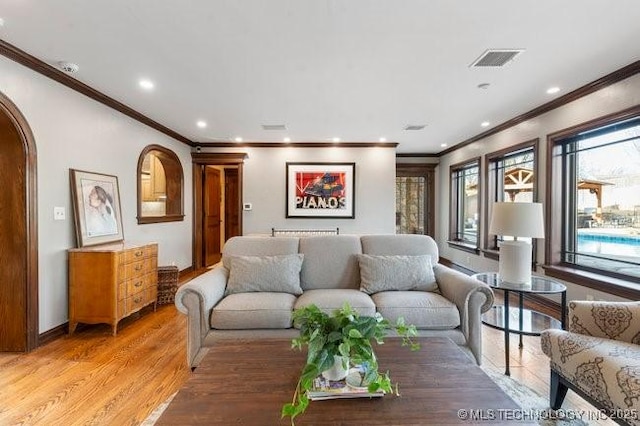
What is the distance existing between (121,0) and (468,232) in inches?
251

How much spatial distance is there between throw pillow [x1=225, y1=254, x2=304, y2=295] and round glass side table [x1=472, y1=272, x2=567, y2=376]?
1578 mm

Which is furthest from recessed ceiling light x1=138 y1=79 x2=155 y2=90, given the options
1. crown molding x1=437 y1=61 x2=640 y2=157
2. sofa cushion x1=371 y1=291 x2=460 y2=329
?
crown molding x1=437 y1=61 x2=640 y2=157

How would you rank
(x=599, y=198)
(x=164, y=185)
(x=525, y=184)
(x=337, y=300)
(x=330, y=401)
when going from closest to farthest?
(x=330, y=401) < (x=337, y=300) < (x=599, y=198) < (x=525, y=184) < (x=164, y=185)

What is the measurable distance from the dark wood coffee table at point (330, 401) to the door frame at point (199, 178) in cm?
491

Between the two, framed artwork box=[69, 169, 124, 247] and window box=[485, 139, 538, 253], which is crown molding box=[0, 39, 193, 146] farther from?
→ window box=[485, 139, 538, 253]

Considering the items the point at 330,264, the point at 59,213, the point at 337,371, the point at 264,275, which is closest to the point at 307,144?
the point at 330,264

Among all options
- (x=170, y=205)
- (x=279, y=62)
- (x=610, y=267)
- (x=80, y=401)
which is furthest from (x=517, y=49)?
(x=170, y=205)

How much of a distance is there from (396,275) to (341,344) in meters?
1.57

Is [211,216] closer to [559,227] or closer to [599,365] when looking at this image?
[559,227]

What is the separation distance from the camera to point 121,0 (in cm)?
197

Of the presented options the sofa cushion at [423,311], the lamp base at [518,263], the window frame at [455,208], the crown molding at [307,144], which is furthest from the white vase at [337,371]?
the window frame at [455,208]

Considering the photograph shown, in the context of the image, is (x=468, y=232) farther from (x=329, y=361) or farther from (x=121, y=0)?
(x=121, y=0)

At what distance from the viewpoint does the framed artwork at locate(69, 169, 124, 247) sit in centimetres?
327

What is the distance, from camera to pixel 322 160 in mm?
6238
